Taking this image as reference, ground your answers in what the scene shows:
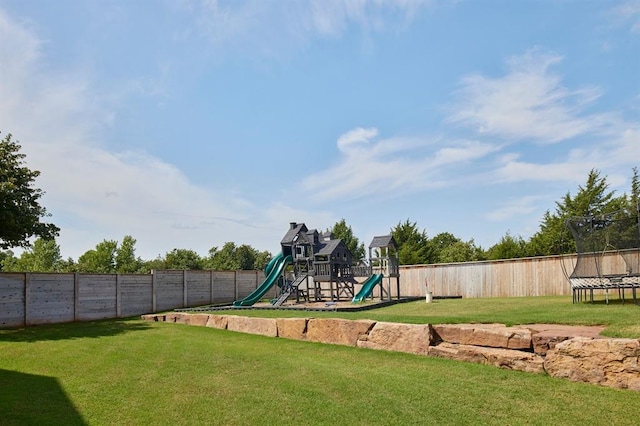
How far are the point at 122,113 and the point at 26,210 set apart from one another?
421cm

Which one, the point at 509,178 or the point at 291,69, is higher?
the point at 291,69

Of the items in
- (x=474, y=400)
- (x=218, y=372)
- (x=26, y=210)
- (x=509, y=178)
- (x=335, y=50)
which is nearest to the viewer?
(x=474, y=400)

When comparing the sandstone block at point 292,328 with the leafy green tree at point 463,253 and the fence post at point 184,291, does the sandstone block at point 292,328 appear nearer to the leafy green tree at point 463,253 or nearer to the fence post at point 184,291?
the fence post at point 184,291

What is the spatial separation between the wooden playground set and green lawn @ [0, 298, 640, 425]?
964 cm

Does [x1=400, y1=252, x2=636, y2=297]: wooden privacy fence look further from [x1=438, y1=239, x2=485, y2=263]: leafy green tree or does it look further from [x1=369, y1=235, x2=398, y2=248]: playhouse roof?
[x1=438, y1=239, x2=485, y2=263]: leafy green tree

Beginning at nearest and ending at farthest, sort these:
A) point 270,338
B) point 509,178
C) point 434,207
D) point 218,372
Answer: point 218,372 < point 270,338 < point 509,178 < point 434,207

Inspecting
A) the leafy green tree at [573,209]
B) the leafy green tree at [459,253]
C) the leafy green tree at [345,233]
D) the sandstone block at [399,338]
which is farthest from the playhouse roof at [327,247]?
the leafy green tree at [345,233]

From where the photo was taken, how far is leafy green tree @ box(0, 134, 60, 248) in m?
12.5

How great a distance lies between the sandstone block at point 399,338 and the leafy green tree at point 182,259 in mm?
44545

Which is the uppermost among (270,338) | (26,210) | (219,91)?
(219,91)

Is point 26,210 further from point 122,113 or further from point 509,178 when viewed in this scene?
point 509,178

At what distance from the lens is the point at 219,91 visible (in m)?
12.2

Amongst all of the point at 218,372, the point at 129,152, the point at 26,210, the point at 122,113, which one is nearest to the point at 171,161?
the point at 129,152

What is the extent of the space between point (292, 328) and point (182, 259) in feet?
143
